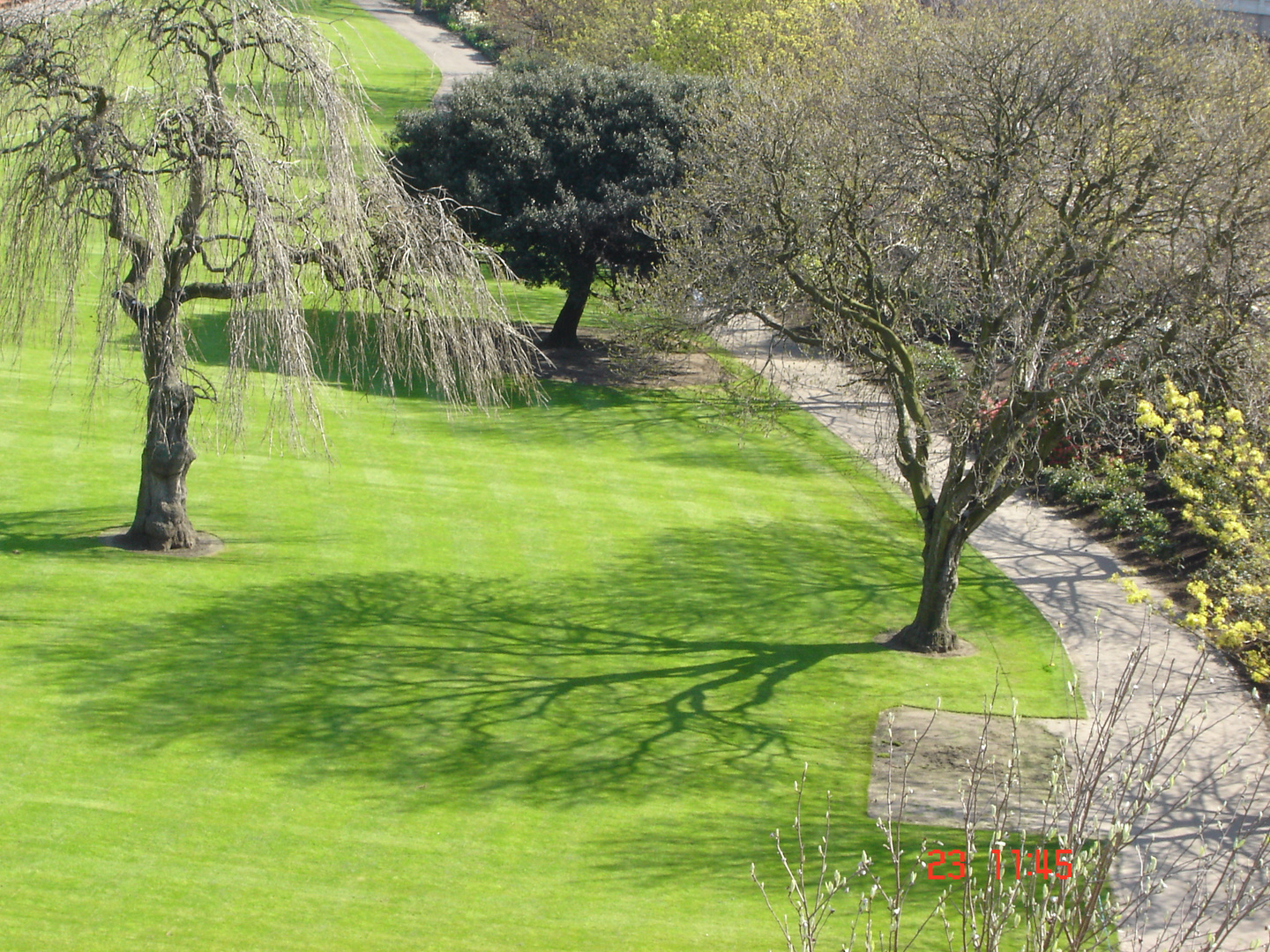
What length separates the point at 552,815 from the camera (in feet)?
34.3

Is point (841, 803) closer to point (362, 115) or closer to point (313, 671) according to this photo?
point (313, 671)

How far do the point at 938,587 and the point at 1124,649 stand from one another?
8.27ft

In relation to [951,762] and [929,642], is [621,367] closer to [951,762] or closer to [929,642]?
[929,642]

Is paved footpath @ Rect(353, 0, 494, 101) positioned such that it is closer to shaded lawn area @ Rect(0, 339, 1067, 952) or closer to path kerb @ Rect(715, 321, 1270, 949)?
shaded lawn area @ Rect(0, 339, 1067, 952)

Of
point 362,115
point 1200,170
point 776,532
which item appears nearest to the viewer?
point 1200,170

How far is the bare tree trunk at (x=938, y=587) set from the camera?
14453 mm

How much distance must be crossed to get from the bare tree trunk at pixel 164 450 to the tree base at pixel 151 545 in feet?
0.05

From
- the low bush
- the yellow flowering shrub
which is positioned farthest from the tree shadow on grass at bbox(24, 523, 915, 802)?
the low bush

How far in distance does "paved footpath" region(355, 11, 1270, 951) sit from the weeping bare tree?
4365 mm

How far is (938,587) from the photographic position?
14.5 m

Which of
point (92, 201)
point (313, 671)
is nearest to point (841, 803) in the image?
point (313, 671)

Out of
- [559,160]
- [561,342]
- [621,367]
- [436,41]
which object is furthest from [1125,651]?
[436,41]

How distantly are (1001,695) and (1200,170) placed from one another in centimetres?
578

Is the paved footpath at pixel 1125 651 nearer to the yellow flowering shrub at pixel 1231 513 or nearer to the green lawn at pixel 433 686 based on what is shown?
the yellow flowering shrub at pixel 1231 513
